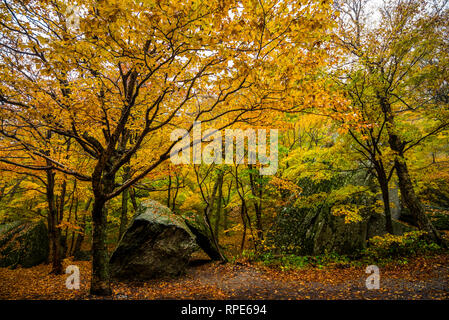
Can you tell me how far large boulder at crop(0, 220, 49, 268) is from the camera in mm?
11700

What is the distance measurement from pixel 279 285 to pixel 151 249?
4.77m

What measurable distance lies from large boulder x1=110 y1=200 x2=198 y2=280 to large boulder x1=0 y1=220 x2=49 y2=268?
8.83 meters

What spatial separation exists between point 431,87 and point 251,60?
6.90 metres

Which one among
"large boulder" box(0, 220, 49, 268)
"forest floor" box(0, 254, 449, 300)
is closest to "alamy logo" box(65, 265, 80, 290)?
"forest floor" box(0, 254, 449, 300)

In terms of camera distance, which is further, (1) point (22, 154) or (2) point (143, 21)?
(1) point (22, 154)

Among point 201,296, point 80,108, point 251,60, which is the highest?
point 251,60

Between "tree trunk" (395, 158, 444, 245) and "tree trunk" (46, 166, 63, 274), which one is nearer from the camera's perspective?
"tree trunk" (395, 158, 444, 245)

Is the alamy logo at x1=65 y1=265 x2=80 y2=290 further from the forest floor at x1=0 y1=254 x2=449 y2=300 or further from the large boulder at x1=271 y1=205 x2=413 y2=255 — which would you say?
the large boulder at x1=271 y1=205 x2=413 y2=255

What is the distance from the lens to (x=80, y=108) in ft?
16.4

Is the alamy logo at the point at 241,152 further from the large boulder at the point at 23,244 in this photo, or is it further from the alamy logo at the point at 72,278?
the large boulder at the point at 23,244
